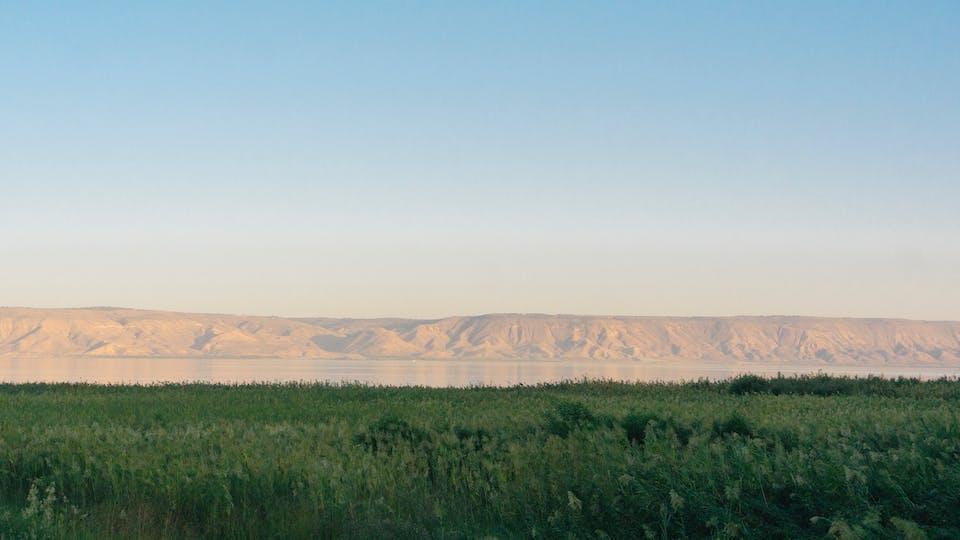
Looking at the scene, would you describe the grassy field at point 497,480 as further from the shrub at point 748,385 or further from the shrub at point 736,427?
the shrub at point 748,385

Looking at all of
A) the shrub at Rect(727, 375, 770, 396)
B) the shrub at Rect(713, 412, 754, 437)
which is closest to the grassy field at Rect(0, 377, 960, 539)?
the shrub at Rect(713, 412, 754, 437)

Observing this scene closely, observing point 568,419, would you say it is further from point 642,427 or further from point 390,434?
point 390,434

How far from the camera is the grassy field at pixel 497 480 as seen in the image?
31.4 ft

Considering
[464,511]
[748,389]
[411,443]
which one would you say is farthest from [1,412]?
[748,389]

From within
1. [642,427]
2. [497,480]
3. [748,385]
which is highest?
[642,427]

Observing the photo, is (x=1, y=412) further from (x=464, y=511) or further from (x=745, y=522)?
(x=745, y=522)

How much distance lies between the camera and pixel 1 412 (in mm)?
25906

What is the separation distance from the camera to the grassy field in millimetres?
9586

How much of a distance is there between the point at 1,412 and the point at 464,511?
60.6 ft

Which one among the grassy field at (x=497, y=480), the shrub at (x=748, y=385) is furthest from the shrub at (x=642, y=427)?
the shrub at (x=748, y=385)

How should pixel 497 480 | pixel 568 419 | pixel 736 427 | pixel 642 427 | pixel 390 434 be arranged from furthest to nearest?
pixel 390 434, pixel 568 419, pixel 642 427, pixel 736 427, pixel 497 480

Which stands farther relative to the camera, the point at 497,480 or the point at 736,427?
the point at 736,427

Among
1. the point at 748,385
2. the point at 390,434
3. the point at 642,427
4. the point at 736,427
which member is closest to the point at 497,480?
the point at 642,427

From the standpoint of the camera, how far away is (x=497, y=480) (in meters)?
13.1
